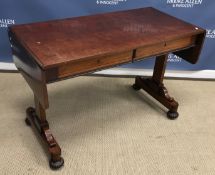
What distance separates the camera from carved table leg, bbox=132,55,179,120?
199 centimetres

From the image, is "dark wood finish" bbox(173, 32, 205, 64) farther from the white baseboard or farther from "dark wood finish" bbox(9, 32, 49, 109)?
"dark wood finish" bbox(9, 32, 49, 109)

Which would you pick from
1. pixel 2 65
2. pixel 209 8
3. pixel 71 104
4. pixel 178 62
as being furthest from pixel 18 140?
pixel 209 8

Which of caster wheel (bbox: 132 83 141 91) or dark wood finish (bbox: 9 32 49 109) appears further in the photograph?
caster wheel (bbox: 132 83 141 91)

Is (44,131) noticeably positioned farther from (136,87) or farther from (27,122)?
(136,87)

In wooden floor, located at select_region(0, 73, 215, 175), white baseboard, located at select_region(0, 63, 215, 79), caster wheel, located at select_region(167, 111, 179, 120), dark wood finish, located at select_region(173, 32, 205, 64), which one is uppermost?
dark wood finish, located at select_region(173, 32, 205, 64)

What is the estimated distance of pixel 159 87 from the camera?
81.7 inches

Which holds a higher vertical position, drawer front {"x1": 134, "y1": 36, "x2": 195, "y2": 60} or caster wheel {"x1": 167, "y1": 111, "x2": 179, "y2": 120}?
drawer front {"x1": 134, "y1": 36, "x2": 195, "y2": 60}

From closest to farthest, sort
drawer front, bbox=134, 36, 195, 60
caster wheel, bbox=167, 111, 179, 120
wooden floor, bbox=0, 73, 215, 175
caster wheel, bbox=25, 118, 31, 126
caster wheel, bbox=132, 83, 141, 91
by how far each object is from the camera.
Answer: drawer front, bbox=134, 36, 195, 60, wooden floor, bbox=0, 73, 215, 175, caster wheel, bbox=25, 118, 31, 126, caster wheel, bbox=167, 111, 179, 120, caster wheel, bbox=132, 83, 141, 91

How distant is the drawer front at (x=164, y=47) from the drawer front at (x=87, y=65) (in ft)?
0.25

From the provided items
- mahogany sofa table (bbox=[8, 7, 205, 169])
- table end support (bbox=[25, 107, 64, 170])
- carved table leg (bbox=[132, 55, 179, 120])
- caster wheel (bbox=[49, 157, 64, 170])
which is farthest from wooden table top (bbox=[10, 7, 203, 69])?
caster wheel (bbox=[49, 157, 64, 170])

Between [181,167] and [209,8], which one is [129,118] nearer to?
[181,167]

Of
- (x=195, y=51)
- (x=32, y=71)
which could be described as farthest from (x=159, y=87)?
(x=32, y=71)

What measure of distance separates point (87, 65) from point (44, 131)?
54cm

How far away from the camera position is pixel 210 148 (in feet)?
5.80
